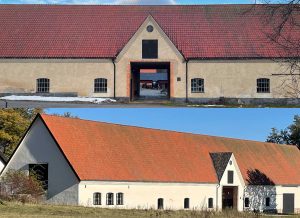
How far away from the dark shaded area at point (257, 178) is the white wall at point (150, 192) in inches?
277

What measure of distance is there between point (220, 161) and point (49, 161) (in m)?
16.8

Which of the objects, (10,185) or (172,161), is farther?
(172,161)

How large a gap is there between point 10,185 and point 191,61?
1557 cm

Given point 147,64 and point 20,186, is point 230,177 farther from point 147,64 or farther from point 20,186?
point 20,186

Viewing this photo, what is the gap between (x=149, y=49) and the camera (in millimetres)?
44781

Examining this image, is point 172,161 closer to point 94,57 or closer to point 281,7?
point 94,57

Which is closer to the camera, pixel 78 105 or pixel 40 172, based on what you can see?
pixel 40 172

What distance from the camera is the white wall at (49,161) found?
120 feet

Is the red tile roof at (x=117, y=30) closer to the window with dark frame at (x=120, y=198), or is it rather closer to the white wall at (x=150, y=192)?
the white wall at (x=150, y=192)

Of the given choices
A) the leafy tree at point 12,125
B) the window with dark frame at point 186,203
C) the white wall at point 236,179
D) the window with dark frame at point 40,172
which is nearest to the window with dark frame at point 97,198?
the window with dark frame at point 40,172

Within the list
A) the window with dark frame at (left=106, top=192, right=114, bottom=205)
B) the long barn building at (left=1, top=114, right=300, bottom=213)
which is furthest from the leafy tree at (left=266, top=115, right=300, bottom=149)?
the window with dark frame at (left=106, top=192, right=114, bottom=205)

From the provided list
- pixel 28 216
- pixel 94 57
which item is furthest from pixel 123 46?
pixel 28 216

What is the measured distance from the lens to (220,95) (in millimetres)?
44656

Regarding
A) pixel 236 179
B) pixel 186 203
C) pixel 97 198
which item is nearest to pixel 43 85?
pixel 97 198
